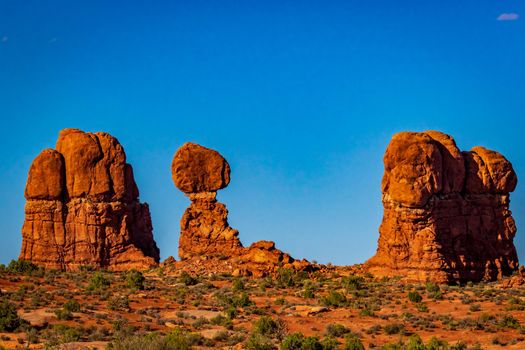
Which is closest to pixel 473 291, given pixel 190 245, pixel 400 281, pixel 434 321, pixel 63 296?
pixel 400 281

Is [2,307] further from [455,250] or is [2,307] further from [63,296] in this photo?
[455,250]

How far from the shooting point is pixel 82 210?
8612cm

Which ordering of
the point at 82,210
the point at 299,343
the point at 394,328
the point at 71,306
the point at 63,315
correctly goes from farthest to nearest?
the point at 82,210
the point at 71,306
the point at 63,315
the point at 394,328
the point at 299,343

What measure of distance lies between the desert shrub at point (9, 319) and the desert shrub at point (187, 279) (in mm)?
17949

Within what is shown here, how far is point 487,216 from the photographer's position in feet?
284

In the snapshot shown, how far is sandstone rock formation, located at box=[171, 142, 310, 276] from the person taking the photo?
84.1m

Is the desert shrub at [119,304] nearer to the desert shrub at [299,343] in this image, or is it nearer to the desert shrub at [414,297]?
the desert shrub at [299,343]

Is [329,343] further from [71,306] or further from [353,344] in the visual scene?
[71,306]

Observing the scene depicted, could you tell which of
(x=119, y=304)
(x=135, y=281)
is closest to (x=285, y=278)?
(x=135, y=281)

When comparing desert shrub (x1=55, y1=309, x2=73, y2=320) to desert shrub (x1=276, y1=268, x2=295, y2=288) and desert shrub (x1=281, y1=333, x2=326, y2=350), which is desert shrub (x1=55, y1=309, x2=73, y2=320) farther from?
desert shrub (x1=276, y1=268, x2=295, y2=288)

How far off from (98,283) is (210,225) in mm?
10478

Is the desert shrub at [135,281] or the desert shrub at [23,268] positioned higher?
the desert shrub at [23,268]

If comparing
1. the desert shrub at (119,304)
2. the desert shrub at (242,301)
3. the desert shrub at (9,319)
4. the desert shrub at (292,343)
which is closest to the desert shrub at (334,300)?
the desert shrub at (242,301)

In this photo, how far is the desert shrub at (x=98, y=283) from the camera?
7744cm
